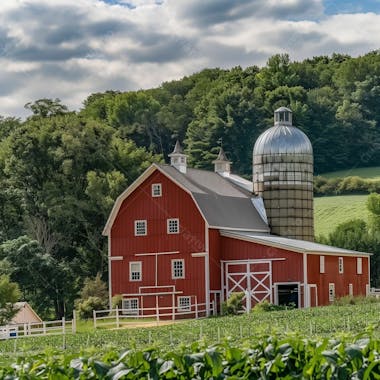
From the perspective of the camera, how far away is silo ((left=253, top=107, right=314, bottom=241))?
5450 cm

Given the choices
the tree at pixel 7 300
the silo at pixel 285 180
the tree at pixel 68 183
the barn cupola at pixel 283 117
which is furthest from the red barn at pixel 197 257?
the tree at pixel 68 183

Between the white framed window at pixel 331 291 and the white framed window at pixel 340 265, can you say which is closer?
the white framed window at pixel 331 291

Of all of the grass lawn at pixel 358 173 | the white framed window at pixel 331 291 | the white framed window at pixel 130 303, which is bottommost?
the white framed window at pixel 130 303

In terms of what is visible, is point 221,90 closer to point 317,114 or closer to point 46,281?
point 317,114

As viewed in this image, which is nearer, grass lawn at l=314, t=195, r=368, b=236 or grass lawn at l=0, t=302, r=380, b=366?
grass lawn at l=0, t=302, r=380, b=366

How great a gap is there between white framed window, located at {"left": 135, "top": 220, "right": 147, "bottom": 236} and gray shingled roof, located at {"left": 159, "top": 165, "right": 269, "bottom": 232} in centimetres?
266

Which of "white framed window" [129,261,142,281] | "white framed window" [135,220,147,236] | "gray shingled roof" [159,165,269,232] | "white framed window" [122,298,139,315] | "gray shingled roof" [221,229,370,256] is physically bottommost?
"white framed window" [122,298,139,315]

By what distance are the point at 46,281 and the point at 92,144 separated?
396 inches

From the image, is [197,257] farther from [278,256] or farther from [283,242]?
[283,242]

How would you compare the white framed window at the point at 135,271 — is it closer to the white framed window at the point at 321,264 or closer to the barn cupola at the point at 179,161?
the barn cupola at the point at 179,161

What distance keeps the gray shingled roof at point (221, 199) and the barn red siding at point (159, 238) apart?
0.60 m

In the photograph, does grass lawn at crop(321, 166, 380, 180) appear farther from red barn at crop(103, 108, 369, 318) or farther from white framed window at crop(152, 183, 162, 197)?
white framed window at crop(152, 183, 162, 197)

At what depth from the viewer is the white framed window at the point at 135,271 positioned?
5006 centimetres

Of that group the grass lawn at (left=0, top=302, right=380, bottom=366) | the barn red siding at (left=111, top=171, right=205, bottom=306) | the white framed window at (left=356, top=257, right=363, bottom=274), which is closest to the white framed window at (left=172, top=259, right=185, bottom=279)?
the barn red siding at (left=111, top=171, right=205, bottom=306)
